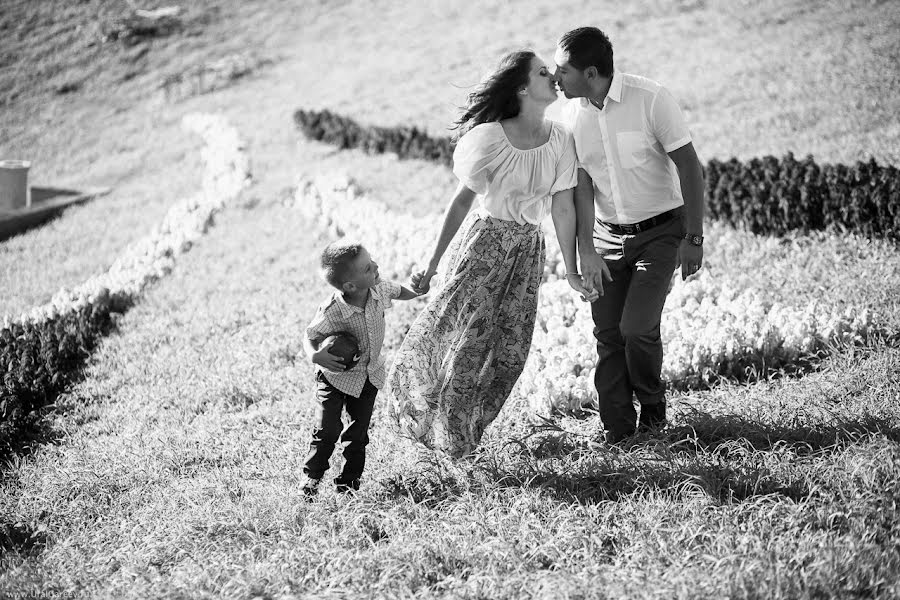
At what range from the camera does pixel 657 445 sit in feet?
12.6

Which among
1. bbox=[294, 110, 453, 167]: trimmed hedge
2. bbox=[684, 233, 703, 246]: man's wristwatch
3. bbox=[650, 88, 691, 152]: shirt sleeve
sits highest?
bbox=[650, 88, 691, 152]: shirt sleeve

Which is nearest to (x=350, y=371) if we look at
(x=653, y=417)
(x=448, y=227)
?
(x=448, y=227)

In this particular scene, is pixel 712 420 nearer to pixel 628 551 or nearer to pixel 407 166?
pixel 628 551

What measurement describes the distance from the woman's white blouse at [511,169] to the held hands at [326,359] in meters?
1.01

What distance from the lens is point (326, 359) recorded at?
11.9ft

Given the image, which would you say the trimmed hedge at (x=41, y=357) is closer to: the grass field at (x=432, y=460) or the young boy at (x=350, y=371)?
the grass field at (x=432, y=460)

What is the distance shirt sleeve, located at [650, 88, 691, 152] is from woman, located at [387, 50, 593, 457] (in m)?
0.41

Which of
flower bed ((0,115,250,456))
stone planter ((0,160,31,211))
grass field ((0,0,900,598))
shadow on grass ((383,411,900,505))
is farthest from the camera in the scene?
stone planter ((0,160,31,211))

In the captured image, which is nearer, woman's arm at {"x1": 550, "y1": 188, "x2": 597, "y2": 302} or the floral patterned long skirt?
woman's arm at {"x1": 550, "y1": 188, "x2": 597, "y2": 302}

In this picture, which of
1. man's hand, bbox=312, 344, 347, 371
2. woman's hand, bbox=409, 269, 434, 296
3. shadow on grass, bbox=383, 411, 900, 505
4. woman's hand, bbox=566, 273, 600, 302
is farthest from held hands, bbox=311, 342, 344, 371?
woman's hand, bbox=566, 273, 600, 302

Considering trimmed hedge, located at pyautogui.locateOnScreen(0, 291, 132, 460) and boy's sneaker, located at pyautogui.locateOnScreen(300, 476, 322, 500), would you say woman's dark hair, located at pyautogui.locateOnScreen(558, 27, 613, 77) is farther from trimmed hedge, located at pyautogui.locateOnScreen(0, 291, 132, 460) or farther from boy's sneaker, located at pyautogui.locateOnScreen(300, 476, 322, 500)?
trimmed hedge, located at pyautogui.locateOnScreen(0, 291, 132, 460)

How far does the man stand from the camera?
372cm

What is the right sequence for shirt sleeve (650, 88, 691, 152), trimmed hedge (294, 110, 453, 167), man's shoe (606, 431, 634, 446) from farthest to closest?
1. trimmed hedge (294, 110, 453, 167)
2. man's shoe (606, 431, 634, 446)
3. shirt sleeve (650, 88, 691, 152)

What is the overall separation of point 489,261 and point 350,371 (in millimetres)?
849
